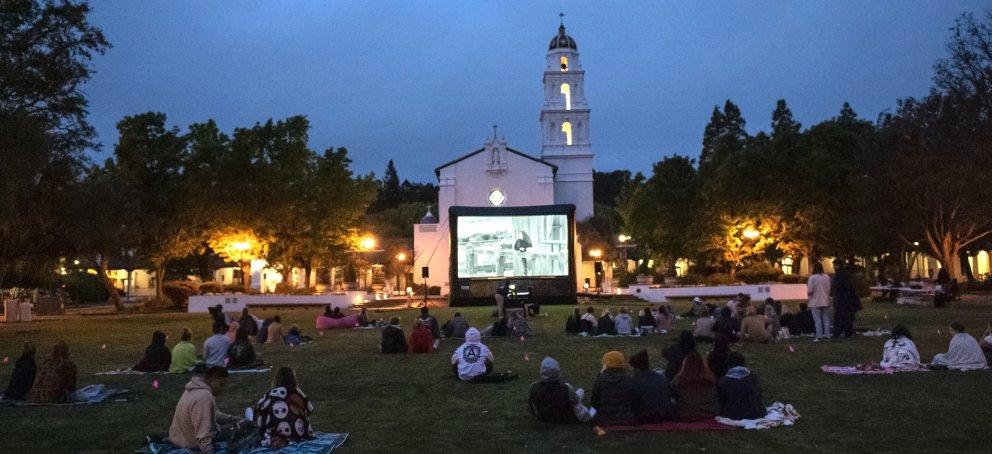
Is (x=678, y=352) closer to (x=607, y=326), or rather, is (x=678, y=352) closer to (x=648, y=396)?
(x=648, y=396)

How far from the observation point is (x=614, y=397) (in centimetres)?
766

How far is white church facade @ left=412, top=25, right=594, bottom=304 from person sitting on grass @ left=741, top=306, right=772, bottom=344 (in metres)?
17.8

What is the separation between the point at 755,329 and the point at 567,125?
44195 millimetres

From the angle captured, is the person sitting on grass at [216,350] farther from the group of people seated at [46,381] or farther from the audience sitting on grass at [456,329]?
the audience sitting on grass at [456,329]

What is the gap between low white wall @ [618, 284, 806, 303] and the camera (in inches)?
1344

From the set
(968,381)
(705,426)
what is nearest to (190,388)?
(705,426)

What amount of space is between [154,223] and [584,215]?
95.3 feet

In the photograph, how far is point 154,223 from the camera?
36.8m

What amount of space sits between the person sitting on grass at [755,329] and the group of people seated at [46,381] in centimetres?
1177

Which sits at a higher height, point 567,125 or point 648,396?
point 567,125

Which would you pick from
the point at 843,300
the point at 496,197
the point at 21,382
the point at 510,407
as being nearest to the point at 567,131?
the point at 496,197

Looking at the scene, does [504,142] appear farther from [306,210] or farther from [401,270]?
[306,210]

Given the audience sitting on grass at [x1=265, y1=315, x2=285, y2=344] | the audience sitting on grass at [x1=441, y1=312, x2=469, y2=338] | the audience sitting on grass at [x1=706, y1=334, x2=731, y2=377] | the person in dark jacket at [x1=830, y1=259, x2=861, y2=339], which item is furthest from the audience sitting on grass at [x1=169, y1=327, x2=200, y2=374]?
the person in dark jacket at [x1=830, y1=259, x2=861, y2=339]

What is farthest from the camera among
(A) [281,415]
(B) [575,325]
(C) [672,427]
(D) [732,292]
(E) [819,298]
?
(D) [732,292]
